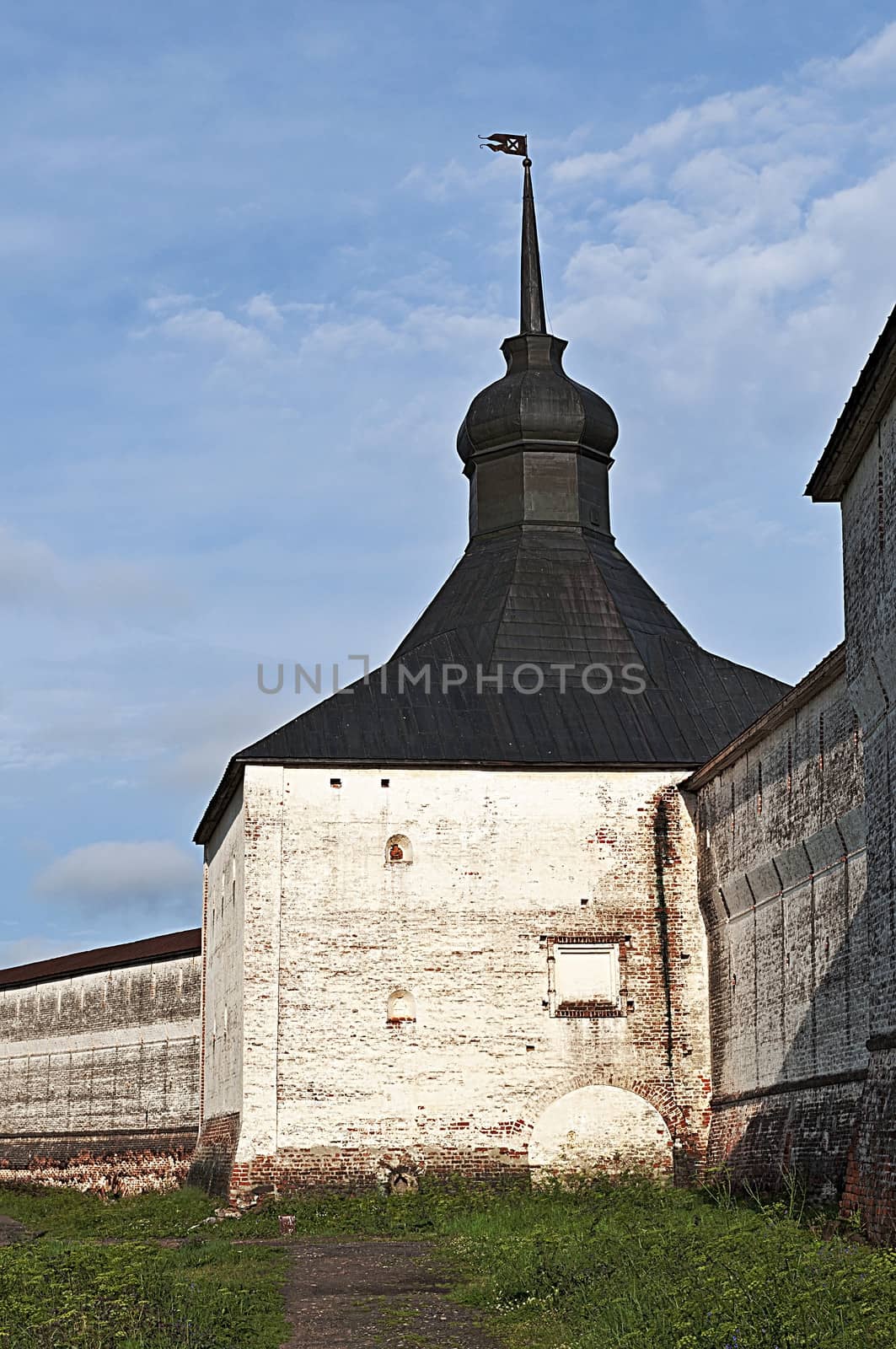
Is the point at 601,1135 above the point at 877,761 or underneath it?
underneath

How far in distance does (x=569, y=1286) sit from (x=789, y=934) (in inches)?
288

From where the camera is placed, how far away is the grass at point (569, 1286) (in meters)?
7.85

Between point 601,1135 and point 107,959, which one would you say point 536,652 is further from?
point 107,959

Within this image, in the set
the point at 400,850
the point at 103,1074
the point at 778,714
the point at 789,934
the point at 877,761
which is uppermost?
the point at 778,714

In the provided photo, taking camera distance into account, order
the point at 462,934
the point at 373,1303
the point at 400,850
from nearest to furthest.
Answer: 1. the point at 373,1303
2. the point at 462,934
3. the point at 400,850

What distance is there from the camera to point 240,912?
21.1 meters

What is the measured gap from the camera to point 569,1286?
35.4 ft

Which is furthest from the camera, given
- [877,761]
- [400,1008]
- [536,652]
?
[536,652]

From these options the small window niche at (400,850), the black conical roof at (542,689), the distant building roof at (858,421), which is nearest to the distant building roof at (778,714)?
the black conical roof at (542,689)

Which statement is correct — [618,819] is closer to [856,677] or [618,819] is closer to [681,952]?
[681,952]

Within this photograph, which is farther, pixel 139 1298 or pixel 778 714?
pixel 778 714

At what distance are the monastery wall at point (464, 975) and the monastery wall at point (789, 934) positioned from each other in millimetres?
651

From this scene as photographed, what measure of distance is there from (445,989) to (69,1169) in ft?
29.1

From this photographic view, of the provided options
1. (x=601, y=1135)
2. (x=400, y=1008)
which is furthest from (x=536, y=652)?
(x=601, y=1135)
